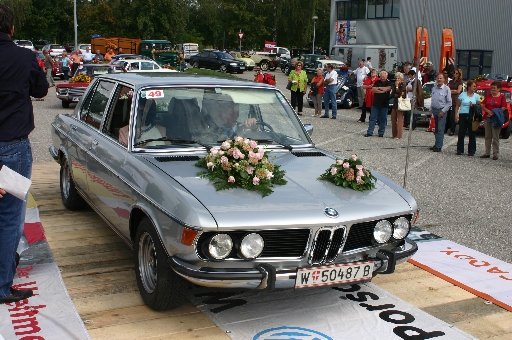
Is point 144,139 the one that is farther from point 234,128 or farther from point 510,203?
point 510,203

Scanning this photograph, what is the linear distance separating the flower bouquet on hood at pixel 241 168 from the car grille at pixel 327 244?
19.5 inches

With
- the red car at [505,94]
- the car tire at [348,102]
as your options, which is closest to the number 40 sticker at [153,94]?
the red car at [505,94]

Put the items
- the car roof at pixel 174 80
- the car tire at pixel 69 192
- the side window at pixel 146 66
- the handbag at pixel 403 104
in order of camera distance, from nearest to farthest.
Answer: the car roof at pixel 174 80, the car tire at pixel 69 192, the handbag at pixel 403 104, the side window at pixel 146 66

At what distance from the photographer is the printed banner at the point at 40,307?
4.10m

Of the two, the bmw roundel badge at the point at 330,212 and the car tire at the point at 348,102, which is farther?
the car tire at the point at 348,102

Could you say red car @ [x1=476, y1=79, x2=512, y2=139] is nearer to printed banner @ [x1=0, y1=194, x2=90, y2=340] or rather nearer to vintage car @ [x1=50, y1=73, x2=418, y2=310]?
vintage car @ [x1=50, y1=73, x2=418, y2=310]

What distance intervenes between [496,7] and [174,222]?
35.6 metres

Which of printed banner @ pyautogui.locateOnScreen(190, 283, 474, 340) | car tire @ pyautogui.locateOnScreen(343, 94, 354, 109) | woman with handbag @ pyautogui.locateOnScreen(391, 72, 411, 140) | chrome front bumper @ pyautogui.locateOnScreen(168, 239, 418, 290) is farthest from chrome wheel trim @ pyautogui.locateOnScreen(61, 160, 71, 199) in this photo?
car tire @ pyautogui.locateOnScreen(343, 94, 354, 109)

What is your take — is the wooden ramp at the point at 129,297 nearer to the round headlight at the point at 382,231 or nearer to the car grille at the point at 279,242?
the car grille at the point at 279,242

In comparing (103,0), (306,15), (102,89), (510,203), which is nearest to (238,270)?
(102,89)

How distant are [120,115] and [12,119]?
1423mm

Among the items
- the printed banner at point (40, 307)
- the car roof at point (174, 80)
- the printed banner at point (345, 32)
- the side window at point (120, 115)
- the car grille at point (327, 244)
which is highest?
the printed banner at point (345, 32)

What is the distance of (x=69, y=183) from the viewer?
22.6 feet

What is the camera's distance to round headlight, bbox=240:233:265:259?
3971 millimetres
